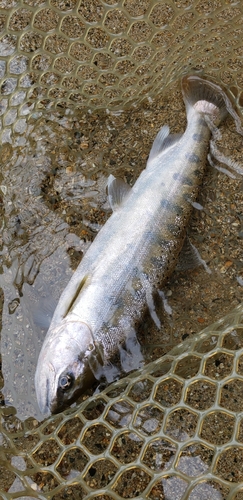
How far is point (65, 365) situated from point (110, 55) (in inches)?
77.9

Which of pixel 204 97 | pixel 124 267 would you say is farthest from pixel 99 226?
pixel 204 97

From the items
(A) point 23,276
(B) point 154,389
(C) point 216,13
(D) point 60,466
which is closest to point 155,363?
(B) point 154,389

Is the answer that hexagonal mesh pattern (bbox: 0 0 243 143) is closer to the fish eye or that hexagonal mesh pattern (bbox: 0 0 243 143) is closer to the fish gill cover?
the fish gill cover

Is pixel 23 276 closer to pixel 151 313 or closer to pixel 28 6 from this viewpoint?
pixel 151 313

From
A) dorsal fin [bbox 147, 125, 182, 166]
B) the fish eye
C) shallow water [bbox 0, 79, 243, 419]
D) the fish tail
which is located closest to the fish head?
the fish eye

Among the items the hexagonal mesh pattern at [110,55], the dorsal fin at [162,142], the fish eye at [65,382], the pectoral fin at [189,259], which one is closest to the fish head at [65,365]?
the fish eye at [65,382]

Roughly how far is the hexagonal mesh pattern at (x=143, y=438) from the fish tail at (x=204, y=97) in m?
1.25

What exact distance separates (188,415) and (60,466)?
0.64m

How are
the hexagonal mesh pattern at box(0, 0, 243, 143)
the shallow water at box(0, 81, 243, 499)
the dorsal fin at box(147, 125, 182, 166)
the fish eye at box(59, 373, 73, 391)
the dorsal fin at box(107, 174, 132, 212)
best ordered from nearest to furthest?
the fish eye at box(59, 373, 73, 391)
the shallow water at box(0, 81, 243, 499)
the dorsal fin at box(107, 174, 132, 212)
the dorsal fin at box(147, 125, 182, 166)
the hexagonal mesh pattern at box(0, 0, 243, 143)

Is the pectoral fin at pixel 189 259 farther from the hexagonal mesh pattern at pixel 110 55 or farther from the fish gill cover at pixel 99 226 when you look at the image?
the hexagonal mesh pattern at pixel 110 55

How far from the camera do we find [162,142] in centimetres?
292

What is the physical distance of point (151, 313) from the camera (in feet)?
8.61

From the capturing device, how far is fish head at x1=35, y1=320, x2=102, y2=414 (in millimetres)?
2307

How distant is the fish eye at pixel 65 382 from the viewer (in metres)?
2.30
